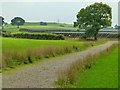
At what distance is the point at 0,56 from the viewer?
27.0 metres

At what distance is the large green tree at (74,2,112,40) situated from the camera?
352 ft

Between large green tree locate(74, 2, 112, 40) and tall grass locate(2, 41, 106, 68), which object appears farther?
large green tree locate(74, 2, 112, 40)

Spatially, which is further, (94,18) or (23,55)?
(94,18)

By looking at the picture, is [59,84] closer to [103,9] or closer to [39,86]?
[39,86]

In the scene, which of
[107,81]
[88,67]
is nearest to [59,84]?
[107,81]

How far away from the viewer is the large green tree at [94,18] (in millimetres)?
107406

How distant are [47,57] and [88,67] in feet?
40.8

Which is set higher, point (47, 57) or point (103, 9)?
point (103, 9)

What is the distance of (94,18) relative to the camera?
108000 mm

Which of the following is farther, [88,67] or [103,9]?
[103,9]

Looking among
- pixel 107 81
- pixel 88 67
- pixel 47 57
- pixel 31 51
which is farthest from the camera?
pixel 47 57

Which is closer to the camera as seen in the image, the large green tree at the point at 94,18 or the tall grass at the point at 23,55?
the tall grass at the point at 23,55

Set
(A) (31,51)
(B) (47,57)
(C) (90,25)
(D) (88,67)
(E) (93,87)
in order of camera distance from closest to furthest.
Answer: (E) (93,87), (D) (88,67), (A) (31,51), (B) (47,57), (C) (90,25)

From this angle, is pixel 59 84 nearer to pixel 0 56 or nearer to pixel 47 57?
pixel 0 56
